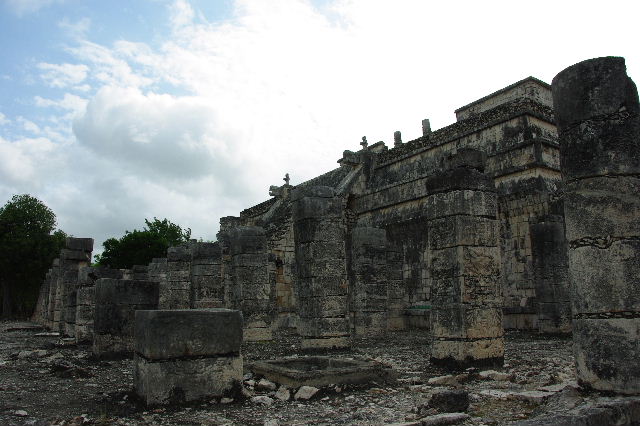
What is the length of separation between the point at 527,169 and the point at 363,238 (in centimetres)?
647

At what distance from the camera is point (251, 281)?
14.5 m

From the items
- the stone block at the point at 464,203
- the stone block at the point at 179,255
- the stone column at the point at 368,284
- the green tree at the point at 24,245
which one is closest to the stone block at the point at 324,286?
the stone column at the point at 368,284

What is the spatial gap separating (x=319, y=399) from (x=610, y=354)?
315cm

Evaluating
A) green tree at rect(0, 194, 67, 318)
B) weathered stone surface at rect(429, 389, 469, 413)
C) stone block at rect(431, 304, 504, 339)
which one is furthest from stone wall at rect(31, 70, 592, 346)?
green tree at rect(0, 194, 67, 318)

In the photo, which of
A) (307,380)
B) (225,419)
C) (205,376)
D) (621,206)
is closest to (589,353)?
(621,206)

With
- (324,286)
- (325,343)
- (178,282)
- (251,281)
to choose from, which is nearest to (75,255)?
(178,282)

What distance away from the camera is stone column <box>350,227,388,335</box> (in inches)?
567

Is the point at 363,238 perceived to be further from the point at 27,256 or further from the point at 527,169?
the point at 27,256

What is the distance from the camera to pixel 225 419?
5086mm

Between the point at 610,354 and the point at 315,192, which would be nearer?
the point at 610,354

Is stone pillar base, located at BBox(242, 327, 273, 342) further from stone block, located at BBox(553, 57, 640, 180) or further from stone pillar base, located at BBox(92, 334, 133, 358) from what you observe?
stone block, located at BBox(553, 57, 640, 180)

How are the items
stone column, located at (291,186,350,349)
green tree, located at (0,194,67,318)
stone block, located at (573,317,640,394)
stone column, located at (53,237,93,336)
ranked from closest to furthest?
stone block, located at (573,317,640,394) < stone column, located at (291,186,350,349) < stone column, located at (53,237,93,336) < green tree, located at (0,194,67,318)

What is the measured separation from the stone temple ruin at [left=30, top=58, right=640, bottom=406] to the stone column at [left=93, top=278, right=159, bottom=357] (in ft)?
0.08

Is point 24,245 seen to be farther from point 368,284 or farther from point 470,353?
point 470,353
